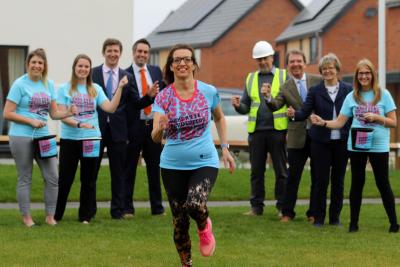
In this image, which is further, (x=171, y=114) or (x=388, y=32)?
(x=388, y=32)

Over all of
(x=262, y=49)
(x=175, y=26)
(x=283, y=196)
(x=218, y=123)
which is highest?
(x=175, y=26)

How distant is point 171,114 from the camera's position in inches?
396

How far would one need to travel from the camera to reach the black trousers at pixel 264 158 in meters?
15.4

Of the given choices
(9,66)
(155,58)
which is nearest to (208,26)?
(155,58)

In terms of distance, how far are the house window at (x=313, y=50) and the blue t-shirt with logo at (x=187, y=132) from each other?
59.4 m

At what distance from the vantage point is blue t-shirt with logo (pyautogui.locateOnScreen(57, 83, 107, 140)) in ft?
46.2

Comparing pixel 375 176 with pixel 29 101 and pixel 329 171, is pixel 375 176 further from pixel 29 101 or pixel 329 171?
pixel 29 101

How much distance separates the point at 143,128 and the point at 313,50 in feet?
181

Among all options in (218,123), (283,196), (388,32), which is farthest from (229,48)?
(218,123)

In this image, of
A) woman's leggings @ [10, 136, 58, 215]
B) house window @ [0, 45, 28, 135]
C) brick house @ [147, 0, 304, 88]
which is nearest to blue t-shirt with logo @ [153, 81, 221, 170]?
woman's leggings @ [10, 136, 58, 215]

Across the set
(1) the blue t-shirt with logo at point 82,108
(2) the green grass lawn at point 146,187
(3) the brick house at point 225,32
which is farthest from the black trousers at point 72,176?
(3) the brick house at point 225,32

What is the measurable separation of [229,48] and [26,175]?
63.1 meters

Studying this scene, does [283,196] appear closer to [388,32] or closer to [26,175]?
[26,175]

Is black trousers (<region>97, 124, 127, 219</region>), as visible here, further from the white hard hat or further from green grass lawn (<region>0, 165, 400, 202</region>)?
green grass lawn (<region>0, 165, 400, 202</region>)
